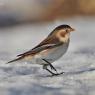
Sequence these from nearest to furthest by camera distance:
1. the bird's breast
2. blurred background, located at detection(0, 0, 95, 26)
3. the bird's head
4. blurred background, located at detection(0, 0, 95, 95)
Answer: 1. blurred background, located at detection(0, 0, 95, 95)
2. the bird's breast
3. the bird's head
4. blurred background, located at detection(0, 0, 95, 26)

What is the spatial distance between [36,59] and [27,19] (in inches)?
227

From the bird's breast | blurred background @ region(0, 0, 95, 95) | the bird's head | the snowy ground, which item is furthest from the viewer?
the bird's head

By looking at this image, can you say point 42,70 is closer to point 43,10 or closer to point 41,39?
point 41,39

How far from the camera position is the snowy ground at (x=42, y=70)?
211 inches

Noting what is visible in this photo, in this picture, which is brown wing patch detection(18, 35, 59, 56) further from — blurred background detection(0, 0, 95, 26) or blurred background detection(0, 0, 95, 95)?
blurred background detection(0, 0, 95, 26)

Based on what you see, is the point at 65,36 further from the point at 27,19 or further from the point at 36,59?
the point at 27,19

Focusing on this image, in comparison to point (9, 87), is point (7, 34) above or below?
above

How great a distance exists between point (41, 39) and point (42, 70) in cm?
334

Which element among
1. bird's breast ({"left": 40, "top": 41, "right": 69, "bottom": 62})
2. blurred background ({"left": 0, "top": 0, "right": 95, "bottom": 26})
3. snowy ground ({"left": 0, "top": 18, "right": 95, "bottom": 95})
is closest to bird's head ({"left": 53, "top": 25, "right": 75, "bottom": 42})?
bird's breast ({"left": 40, "top": 41, "right": 69, "bottom": 62})

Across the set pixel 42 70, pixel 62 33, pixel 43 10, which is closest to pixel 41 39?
pixel 43 10

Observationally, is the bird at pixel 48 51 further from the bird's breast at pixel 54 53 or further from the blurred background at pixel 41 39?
the blurred background at pixel 41 39

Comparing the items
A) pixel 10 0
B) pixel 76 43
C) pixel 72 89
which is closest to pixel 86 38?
pixel 76 43

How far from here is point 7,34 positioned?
35.9 ft

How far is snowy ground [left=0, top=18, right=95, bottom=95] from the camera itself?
537cm
